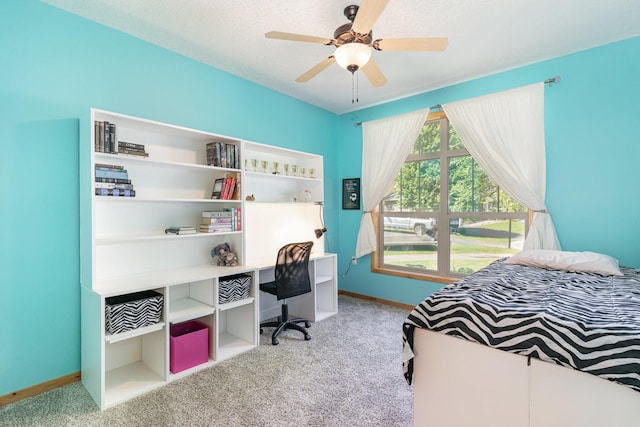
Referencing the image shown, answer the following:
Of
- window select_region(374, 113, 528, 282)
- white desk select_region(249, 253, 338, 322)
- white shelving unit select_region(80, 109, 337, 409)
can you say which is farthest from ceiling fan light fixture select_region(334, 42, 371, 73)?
white desk select_region(249, 253, 338, 322)

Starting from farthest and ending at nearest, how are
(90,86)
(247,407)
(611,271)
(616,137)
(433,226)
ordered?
(433,226) < (616,137) < (90,86) < (611,271) < (247,407)

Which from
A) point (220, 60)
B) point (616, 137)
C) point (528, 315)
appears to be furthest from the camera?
point (220, 60)

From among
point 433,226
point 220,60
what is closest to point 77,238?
point 220,60

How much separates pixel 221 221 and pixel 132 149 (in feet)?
3.01

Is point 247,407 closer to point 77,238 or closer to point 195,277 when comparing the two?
point 195,277

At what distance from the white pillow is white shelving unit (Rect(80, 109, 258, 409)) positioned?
7.93ft

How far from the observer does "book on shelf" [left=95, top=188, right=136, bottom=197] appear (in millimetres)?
2092

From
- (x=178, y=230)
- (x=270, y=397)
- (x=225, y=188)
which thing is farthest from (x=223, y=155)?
(x=270, y=397)

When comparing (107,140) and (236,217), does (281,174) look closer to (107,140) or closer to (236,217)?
(236,217)

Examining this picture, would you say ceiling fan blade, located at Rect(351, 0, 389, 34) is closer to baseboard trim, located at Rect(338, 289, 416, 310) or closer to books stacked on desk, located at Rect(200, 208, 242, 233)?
books stacked on desk, located at Rect(200, 208, 242, 233)

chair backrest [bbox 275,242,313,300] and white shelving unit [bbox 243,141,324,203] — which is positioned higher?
white shelving unit [bbox 243,141,324,203]

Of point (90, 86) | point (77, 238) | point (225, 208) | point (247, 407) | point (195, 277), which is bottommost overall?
point (247, 407)

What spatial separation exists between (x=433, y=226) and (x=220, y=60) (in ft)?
10.00

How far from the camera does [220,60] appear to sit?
113 inches
